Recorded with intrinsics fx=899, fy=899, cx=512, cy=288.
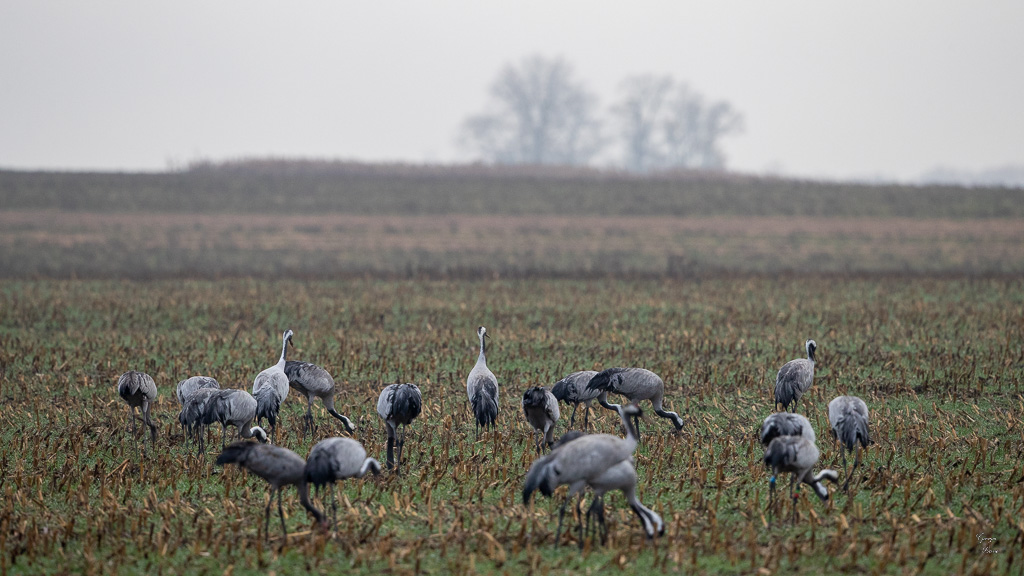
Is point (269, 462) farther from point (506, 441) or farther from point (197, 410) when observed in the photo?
point (506, 441)

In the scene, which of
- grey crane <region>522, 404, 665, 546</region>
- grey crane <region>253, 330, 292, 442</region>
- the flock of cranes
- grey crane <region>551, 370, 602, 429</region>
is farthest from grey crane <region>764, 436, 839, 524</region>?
grey crane <region>253, 330, 292, 442</region>

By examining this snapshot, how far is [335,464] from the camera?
292 inches

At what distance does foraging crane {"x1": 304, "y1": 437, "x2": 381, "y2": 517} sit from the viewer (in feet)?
24.2

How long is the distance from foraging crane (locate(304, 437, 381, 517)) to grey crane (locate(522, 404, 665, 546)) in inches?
54.7

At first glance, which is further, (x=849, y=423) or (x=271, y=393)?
(x=271, y=393)

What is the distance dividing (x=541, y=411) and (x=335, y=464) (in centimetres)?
298

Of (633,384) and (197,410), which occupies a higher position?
(633,384)

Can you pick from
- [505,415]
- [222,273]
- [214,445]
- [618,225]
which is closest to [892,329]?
[505,415]

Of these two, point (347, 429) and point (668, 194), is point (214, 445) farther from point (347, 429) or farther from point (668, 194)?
point (668, 194)

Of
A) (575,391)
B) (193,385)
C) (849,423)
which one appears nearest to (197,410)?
(193,385)

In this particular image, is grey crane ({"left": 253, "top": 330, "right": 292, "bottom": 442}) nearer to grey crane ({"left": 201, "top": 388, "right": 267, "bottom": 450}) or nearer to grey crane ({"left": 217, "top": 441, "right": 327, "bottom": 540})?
grey crane ({"left": 201, "top": 388, "right": 267, "bottom": 450})

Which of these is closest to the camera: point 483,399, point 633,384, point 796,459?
point 796,459

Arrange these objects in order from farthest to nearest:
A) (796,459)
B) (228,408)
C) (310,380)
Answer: (310,380)
(228,408)
(796,459)

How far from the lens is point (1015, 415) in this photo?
1128cm
